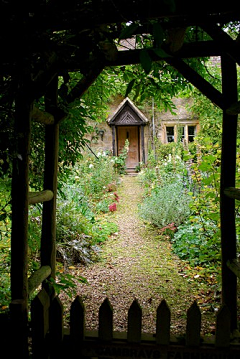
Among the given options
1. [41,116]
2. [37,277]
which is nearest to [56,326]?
[37,277]

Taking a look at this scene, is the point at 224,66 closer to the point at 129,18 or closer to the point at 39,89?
the point at 129,18

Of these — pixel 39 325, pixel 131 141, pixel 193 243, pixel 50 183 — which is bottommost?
pixel 193 243

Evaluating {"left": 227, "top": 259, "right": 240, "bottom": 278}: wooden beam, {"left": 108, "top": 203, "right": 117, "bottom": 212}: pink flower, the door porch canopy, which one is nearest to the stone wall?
the door porch canopy

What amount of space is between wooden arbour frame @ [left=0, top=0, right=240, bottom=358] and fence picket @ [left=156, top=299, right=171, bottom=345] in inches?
6.6

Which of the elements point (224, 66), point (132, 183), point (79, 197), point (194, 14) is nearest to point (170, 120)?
point (132, 183)

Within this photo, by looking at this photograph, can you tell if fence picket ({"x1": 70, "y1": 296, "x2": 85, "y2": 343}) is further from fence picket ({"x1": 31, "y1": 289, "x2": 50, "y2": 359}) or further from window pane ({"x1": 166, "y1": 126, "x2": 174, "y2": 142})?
window pane ({"x1": 166, "y1": 126, "x2": 174, "y2": 142})

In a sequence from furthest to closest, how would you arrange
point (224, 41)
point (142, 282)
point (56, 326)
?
point (142, 282)
point (224, 41)
point (56, 326)

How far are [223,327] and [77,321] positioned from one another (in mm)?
930

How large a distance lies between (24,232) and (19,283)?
34 centimetres

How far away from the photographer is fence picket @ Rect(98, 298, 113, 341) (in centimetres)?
200

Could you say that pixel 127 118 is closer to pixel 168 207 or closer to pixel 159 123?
pixel 159 123

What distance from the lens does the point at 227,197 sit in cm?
311

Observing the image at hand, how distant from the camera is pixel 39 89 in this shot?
Result: 2047 mm

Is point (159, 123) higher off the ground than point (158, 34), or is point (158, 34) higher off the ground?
point (159, 123)
